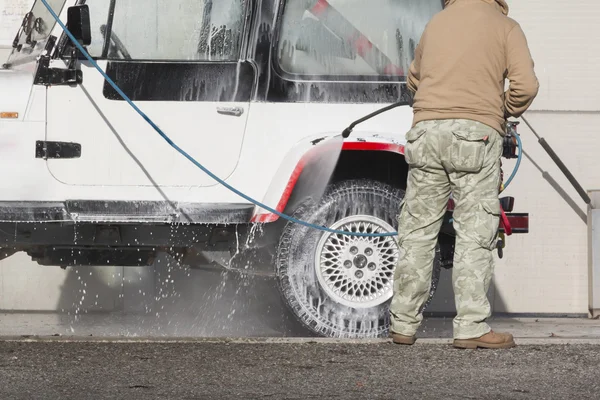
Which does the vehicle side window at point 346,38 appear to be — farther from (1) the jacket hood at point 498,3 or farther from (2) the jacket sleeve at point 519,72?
(2) the jacket sleeve at point 519,72

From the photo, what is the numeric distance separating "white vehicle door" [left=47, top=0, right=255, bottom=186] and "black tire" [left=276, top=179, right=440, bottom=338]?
1.82ft

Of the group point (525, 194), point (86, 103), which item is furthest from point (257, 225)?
point (525, 194)

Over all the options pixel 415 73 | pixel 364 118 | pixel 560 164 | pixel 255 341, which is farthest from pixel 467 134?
pixel 560 164

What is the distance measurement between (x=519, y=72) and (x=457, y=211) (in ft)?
2.41

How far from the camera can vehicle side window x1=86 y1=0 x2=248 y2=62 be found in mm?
7066

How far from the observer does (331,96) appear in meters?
7.08

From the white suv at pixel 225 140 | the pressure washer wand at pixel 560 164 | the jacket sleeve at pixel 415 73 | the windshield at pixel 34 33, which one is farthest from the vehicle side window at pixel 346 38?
the pressure washer wand at pixel 560 164

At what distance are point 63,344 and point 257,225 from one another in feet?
5.24

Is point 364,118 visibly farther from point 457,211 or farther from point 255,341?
point 255,341

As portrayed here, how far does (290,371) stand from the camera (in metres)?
5.24

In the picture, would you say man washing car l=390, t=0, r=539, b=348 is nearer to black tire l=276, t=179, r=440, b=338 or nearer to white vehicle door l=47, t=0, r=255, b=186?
black tire l=276, t=179, r=440, b=338

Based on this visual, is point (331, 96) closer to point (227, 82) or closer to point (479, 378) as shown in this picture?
point (227, 82)

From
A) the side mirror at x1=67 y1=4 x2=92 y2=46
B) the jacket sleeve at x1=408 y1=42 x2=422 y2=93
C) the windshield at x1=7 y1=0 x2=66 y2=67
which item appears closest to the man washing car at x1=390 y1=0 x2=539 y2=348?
the jacket sleeve at x1=408 y1=42 x2=422 y2=93

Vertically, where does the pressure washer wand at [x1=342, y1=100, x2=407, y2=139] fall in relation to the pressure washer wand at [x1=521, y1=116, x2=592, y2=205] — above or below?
above
